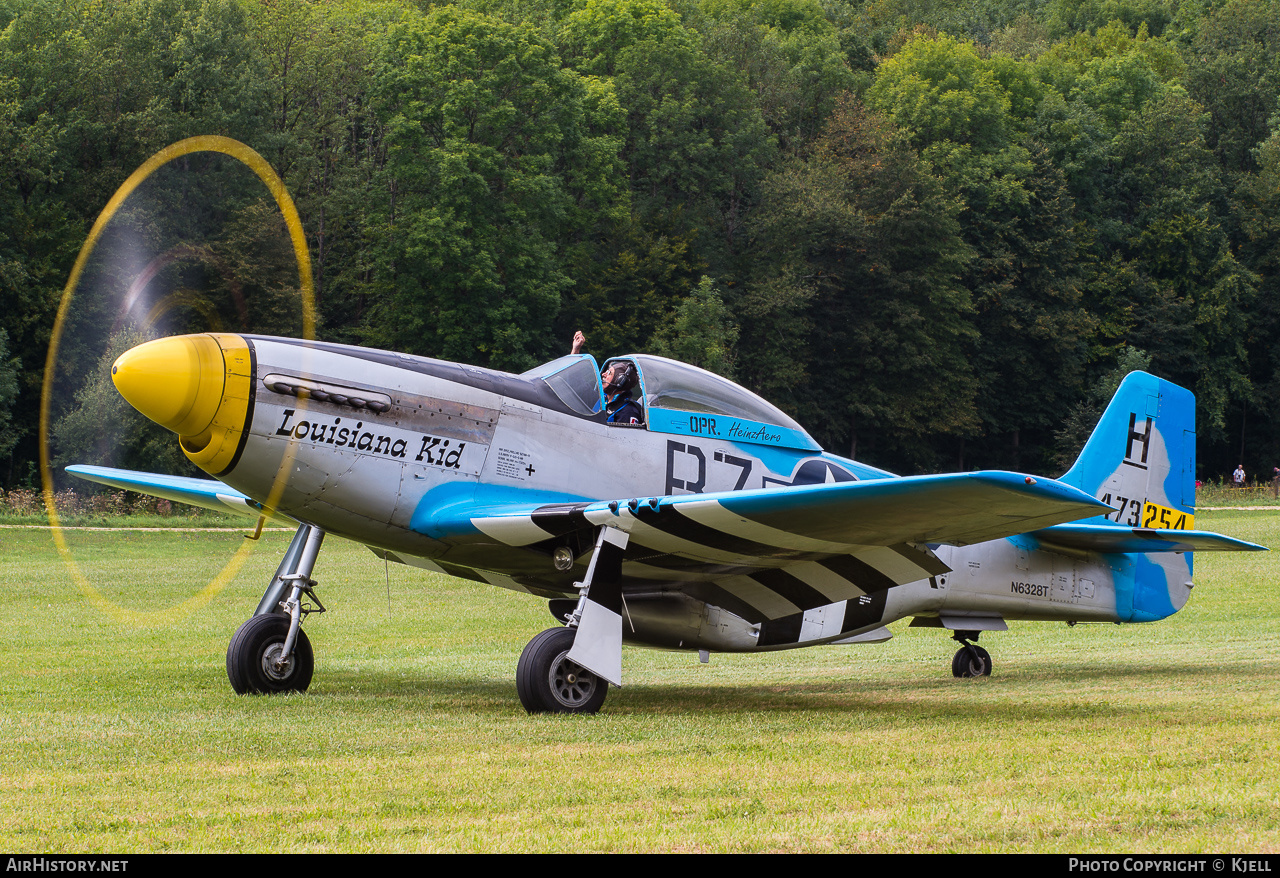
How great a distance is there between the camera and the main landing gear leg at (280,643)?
9289 mm

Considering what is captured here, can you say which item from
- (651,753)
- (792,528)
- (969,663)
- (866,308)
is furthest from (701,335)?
(651,753)

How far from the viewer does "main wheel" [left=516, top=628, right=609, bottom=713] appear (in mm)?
8336

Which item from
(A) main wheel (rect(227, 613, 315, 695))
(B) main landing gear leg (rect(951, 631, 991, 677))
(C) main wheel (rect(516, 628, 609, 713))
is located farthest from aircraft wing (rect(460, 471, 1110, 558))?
(B) main landing gear leg (rect(951, 631, 991, 677))

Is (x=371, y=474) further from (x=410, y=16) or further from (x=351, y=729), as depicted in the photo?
(x=410, y=16)

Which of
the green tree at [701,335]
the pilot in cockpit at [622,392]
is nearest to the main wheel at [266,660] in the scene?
the pilot in cockpit at [622,392]

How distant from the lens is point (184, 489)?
1199 centimetres

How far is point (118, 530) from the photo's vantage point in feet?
101

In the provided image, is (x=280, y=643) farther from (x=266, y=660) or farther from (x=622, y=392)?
(x=622, y=392)

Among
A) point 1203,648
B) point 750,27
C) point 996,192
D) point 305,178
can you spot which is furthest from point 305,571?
point 750,27

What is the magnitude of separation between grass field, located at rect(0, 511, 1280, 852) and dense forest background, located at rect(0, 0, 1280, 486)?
22674 millimetres

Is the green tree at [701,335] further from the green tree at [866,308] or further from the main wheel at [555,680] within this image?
the main wheel at [555,680]

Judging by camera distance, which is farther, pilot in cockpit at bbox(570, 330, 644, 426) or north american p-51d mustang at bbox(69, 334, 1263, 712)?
pilot in cockpit at bbox(570, 330, 644, 426)

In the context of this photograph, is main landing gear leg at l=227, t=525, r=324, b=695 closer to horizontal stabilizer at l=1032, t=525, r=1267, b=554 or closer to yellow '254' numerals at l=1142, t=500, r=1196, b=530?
horizontal stabilizer at l=1032, t=525, r=1267, b=554

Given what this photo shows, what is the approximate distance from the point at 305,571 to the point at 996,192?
200ft
